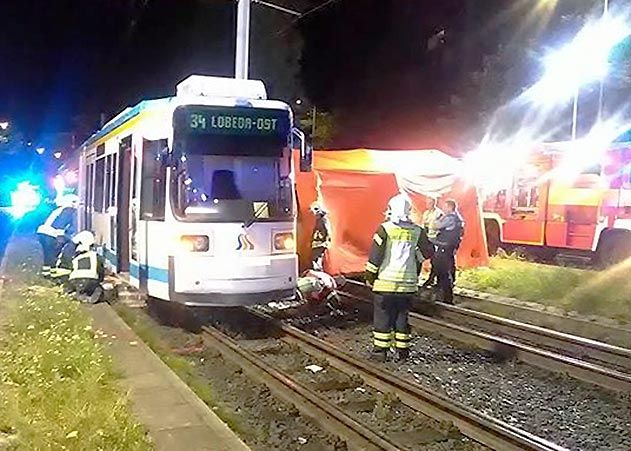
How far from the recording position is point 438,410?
7.44 m

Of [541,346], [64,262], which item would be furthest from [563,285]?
[64,262]

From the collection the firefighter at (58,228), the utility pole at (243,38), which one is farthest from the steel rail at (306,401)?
the utility pole at (243,38)

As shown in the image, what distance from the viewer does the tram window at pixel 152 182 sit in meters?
10.6

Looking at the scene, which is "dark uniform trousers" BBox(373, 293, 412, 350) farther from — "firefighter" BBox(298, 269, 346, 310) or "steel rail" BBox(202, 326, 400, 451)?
"firefighter" BBox(298, 269, 346, 310)

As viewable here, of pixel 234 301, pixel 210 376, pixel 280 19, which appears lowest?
pixel 210 376

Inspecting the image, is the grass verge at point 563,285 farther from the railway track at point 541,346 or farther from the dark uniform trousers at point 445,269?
the railway track at point 541,346

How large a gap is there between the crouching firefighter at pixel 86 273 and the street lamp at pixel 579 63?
57.8 feet

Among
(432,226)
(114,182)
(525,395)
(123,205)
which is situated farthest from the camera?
(432,226)

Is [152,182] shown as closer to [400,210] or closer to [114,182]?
[114,182]

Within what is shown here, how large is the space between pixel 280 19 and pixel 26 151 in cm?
5408

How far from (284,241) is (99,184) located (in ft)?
20.8

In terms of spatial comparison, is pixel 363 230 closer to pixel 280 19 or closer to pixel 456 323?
pixel 456 323

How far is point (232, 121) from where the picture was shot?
1063cm

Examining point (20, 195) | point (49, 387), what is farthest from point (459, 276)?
point (20, 195)
